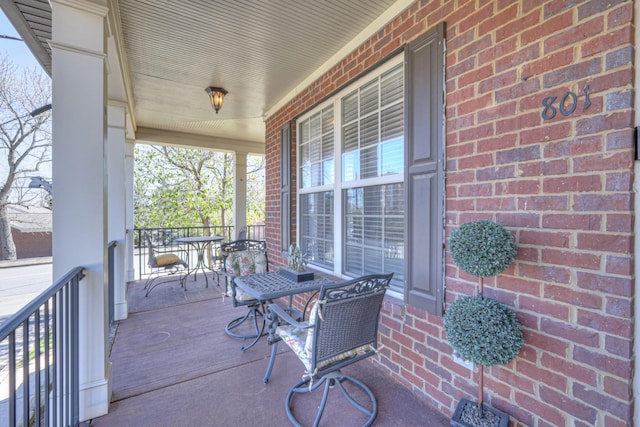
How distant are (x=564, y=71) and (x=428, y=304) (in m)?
1.35

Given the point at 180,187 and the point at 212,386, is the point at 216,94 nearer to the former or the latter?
the point at 212,386

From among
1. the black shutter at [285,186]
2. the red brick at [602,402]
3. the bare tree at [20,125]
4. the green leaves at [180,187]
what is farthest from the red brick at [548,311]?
the bare tree at [20,125]

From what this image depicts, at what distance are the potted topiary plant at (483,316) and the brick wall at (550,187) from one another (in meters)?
0.12

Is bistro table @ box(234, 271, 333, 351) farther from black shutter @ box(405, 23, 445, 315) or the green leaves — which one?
the green leaves

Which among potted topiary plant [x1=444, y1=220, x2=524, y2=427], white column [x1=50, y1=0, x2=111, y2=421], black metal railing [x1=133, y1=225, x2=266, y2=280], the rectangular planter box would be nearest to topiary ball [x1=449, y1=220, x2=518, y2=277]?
potted topiary plant [x1=444, y1=220, x2=524, y2=427]

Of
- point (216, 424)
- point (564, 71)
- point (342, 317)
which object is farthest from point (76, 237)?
point (564, 71)

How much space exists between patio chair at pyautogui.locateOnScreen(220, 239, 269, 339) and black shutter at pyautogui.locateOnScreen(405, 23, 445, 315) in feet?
5.42

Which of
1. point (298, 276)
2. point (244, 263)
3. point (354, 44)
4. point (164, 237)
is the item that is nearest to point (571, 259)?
point (298, 276)

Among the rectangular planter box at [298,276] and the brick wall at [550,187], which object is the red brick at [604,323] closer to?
the brick wall at [550,187]

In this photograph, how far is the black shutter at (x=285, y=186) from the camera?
3641 millimetres

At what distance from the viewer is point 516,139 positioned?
1425 mm

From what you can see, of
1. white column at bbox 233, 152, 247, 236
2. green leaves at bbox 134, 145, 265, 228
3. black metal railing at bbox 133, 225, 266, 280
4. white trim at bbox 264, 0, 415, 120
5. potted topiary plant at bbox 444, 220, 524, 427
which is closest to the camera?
potted topiary plant at bbox 444, 220, 524, 427

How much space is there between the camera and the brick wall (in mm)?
1134

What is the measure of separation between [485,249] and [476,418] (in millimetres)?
879
